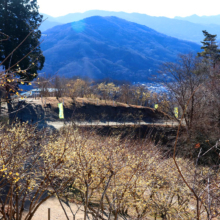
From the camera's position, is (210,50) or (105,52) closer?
(210,50)

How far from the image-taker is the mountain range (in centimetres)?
12606

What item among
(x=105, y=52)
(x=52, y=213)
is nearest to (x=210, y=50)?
(x=52, y=213)

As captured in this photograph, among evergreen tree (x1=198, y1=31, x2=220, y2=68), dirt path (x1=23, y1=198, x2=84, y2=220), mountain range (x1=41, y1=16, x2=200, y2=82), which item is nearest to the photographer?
dirt path (x1=23, y1=198, x2=84, y2=220)

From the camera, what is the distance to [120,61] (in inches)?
5600

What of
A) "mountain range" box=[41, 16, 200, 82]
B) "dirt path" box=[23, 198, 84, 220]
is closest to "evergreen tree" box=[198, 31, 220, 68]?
"dirt path" box=[23, 198, 84, 220]

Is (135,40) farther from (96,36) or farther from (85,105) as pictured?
(85,105)

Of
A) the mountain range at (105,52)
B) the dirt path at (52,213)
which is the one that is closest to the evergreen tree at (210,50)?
the dirt path at (52,213)

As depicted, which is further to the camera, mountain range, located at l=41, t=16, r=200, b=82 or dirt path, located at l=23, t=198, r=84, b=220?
→ mountain range, located at l=41, t=16, r=200, b=82

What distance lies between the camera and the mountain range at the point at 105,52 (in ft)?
414

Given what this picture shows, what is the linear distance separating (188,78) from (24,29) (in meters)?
14.3

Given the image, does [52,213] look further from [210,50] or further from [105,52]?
[105,52]

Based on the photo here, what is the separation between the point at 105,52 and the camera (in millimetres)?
151375

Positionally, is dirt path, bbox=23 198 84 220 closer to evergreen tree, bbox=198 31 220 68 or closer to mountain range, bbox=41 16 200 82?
evergreen tree, bbox=198 31 220 68

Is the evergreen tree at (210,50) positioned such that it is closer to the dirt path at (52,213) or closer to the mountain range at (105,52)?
the dirt path at (52,213)
